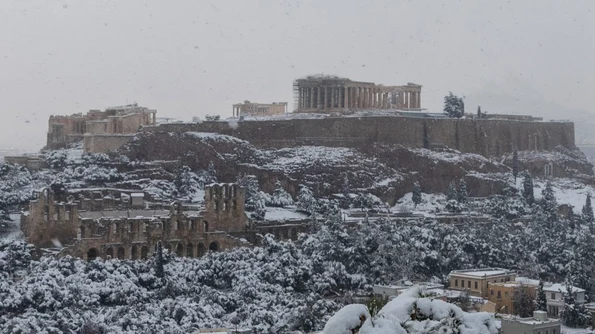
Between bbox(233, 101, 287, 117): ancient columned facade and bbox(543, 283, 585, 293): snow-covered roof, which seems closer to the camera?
bbox(543, 283, 585, 293): snow-covered roof

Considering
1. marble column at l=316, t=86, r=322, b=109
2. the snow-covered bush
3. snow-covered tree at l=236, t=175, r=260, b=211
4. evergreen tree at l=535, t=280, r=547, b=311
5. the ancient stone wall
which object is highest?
marble column at l=316, t=86, r=322, b=109

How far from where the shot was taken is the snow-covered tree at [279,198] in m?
49.3

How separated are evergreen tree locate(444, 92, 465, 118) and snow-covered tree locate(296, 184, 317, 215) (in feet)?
53.8

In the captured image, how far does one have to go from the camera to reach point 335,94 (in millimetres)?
62344

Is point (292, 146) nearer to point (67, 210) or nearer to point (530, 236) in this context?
point (530, 236)

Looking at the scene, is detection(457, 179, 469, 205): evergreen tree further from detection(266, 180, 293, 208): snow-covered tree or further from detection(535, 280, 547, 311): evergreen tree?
detection(535, 280, 547, 311): evergreen tree

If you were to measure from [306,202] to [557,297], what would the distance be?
39.8 feet

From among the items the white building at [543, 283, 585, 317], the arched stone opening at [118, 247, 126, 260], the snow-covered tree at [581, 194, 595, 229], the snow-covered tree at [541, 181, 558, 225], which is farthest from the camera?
the snow-covered tree at [581, 194, 595, 229]

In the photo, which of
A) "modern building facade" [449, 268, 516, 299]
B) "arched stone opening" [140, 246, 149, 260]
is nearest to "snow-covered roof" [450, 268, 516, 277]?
"modern building facade" [449, 268, 516, 299]

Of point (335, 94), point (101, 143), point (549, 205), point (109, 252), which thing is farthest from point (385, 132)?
point (109, 252)

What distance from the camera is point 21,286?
35281mm

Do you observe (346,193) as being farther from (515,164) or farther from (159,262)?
(159,262)

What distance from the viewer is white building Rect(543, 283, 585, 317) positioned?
3975 cm

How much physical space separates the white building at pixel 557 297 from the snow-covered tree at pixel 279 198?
41.4ft
